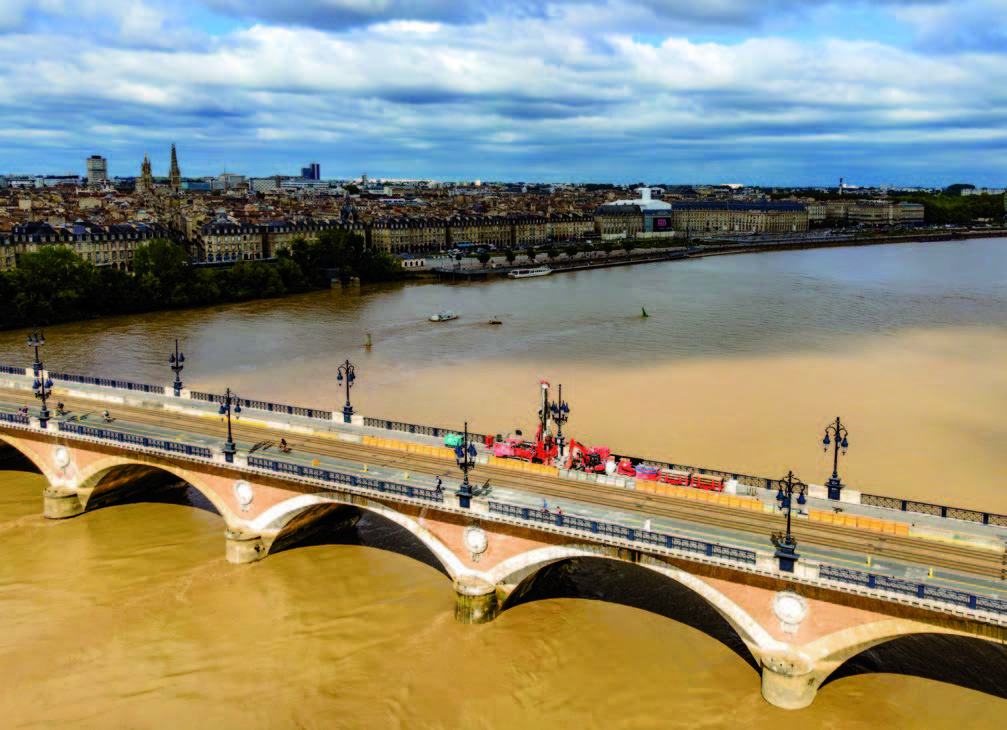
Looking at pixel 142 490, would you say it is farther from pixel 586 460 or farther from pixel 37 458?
pixel 586 460

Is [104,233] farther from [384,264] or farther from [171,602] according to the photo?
[171,602]

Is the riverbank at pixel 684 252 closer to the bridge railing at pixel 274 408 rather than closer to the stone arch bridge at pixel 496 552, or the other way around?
the bridge railing at pixel 274 408

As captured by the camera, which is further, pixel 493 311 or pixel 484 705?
pixel 493 311

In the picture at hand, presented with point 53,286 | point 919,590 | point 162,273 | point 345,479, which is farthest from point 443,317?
point 919,590

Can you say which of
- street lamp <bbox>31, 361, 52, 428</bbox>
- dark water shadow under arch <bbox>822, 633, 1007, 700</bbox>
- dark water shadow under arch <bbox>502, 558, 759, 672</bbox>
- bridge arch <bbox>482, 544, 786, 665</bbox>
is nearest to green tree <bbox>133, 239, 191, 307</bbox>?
street lamp <bbox>31, 361, 52, 428</bbox>

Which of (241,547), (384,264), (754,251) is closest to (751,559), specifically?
(241,547)

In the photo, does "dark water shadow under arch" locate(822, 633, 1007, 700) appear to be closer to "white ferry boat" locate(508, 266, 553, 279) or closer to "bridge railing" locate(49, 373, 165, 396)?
"bridge railing" locate(49, 373, 165, 396)
